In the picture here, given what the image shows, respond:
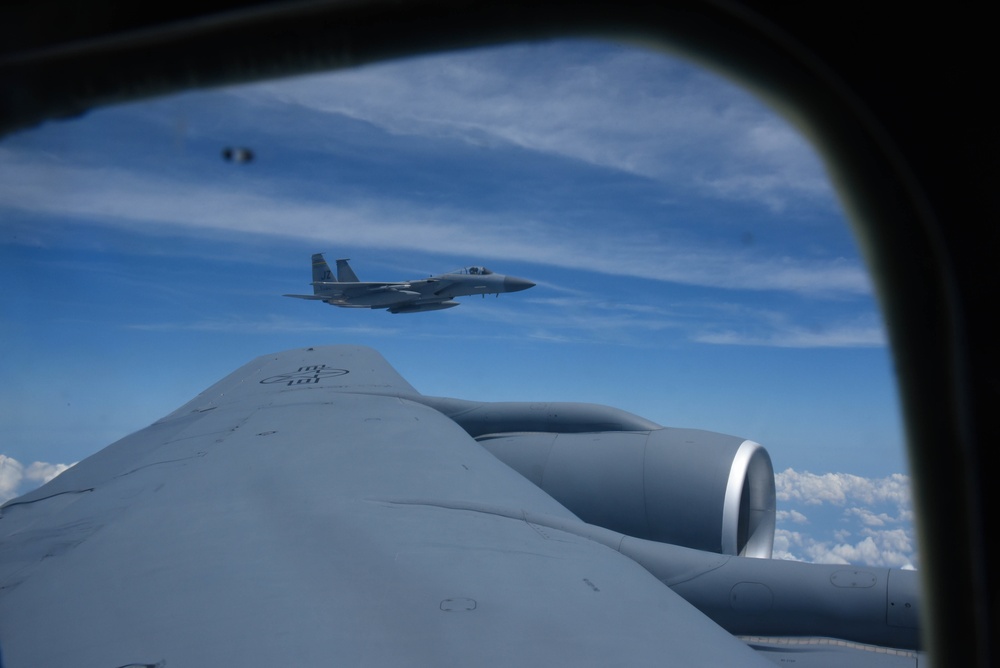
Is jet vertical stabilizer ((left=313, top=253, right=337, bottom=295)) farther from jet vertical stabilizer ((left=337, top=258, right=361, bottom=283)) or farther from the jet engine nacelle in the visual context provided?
the jet engine nacelle

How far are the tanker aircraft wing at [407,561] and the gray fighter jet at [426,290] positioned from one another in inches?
574

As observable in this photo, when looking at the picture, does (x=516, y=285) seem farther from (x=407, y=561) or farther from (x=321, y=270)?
(x=407, y=561)

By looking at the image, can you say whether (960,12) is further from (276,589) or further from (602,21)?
(276,589)

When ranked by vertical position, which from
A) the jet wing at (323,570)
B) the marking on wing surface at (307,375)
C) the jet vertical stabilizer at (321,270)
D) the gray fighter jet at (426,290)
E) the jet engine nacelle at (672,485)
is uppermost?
the jet vertical stabilizer at (321,270)

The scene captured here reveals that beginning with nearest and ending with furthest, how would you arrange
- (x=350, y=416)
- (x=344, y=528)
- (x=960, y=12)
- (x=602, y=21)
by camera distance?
(x=960, y=12)
(x=602, y=21)
(x=344, y=528)
(x=350, y=416)

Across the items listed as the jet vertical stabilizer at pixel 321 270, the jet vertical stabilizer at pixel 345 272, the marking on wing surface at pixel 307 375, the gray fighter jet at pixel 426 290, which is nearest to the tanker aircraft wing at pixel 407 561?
the marking on wing surface at pixel 307 375

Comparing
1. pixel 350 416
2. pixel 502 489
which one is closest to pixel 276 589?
pixel 502 489

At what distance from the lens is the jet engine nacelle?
420 centimetres

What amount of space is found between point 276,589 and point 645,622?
109 centimetres

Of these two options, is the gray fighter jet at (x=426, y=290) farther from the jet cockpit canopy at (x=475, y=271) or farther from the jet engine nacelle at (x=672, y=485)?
the jet engine nacelle at (x=672, y=485)

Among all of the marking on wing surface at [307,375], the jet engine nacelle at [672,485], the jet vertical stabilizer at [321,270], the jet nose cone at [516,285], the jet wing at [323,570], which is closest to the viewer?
the jet wing at [323,570]

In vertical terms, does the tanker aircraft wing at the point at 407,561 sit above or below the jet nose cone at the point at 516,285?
below

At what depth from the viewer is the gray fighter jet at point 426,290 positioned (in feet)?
64.5

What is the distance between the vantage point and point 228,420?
485 centimetres
